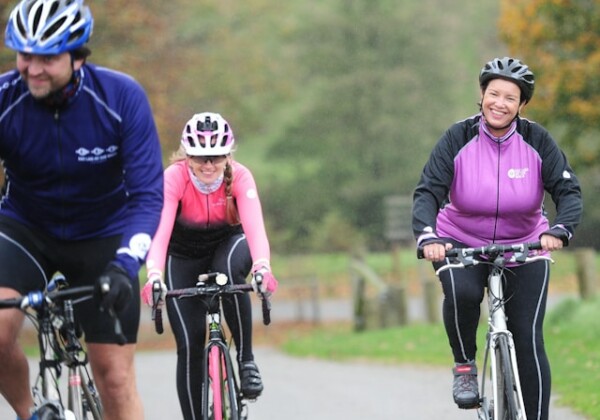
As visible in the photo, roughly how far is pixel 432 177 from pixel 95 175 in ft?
6.54

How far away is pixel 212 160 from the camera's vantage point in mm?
7793

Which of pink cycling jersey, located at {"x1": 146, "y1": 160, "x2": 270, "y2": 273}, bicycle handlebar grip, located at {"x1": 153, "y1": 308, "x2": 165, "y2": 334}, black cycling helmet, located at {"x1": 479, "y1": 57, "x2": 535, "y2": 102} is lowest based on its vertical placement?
bicycle handlebar grip, located at {"x1": 153, "y1": 308, "x2": 165, "y2": 334}

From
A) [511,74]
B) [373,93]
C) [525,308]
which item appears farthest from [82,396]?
[373,93]

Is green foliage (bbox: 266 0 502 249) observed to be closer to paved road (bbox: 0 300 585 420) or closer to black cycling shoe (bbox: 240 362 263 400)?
paved road (bbox: 0 300 585 420)

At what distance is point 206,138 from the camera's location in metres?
7.72

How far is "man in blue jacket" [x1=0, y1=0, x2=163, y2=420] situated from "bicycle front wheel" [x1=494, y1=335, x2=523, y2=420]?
1.88m

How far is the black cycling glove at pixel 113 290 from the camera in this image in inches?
217

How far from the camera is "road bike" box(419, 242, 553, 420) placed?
6.98m

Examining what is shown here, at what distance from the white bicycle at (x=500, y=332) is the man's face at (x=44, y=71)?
2.28 metres

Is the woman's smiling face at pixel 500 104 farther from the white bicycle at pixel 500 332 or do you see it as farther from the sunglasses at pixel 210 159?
the sunglasses at pixel 210 159

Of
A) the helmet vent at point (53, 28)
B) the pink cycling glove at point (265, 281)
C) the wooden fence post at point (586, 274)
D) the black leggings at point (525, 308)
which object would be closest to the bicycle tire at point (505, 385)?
the black leggings at point (525, 308)

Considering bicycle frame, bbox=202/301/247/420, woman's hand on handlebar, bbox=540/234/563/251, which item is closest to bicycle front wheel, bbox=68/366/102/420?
bicycle frame, bbox=202/301/247/420

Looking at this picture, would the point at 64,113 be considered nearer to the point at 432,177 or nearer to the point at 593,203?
the point at 432,177

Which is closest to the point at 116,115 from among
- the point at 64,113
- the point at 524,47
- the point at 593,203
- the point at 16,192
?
the point at 64,113
